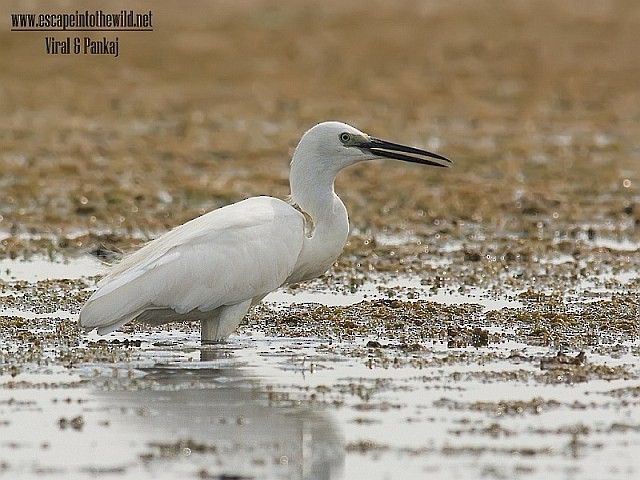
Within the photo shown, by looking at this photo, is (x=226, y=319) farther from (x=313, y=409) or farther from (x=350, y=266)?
(x=350, y=266)

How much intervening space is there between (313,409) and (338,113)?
17.9 meters

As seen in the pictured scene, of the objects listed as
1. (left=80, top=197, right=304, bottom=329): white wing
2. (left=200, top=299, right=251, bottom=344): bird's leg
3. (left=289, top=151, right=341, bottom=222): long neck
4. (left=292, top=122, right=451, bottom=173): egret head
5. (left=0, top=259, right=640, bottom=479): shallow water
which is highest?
(left=292, top=122, right=451, bottom=173): egret head

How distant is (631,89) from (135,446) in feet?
77.4

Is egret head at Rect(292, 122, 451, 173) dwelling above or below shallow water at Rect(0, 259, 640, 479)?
above

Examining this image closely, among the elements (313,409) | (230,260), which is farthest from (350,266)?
(313,409)

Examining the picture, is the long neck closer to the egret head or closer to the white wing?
the egret head

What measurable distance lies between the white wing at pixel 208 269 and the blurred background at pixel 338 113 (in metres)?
4.52

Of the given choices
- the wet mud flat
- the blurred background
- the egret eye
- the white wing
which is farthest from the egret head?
the blurred background

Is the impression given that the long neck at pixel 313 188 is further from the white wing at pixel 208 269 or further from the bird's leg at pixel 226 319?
the bird's leg at pixel 226 319

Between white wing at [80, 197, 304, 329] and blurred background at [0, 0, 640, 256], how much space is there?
4.52m

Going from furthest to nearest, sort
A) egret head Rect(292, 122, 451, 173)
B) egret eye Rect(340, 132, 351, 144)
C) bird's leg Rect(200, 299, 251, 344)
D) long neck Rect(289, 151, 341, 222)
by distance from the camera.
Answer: egret eye Rect(340, 132, 351, 144), egret head Rect(292, 122, 451, 173), long neck Rect(289, 151, 341, 222), bird's leg Rect(200, 299, 251, 344)

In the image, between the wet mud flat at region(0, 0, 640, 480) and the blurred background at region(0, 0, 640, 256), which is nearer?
the wet mud flat at region(0, 0, 640, 480)

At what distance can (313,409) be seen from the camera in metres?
7.88

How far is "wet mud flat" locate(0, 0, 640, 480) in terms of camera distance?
7254 millimetres
